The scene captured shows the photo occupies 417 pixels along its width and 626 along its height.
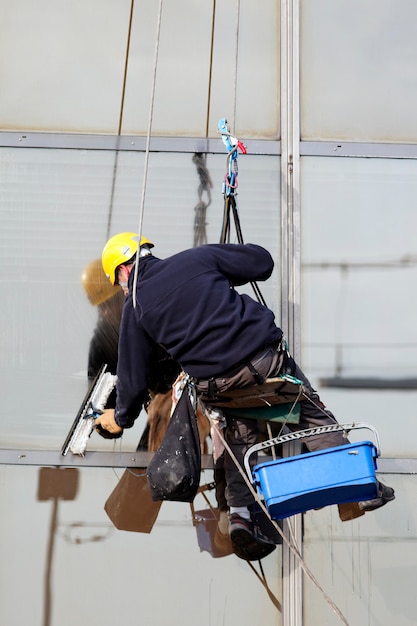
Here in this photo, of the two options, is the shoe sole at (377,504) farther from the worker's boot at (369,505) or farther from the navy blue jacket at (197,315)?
the navy blue jacket at (197,315)

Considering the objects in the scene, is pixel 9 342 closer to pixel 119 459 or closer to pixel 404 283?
pixel 119 459

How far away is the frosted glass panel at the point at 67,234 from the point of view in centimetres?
430

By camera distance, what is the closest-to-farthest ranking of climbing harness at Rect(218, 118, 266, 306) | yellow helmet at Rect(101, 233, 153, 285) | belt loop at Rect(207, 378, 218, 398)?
belt loop at Rect(207, 378, 218, 398), yellow helmet at Rect(101, 233, 153, 285), climbing harness at Rect(218, 118, 266, 306)

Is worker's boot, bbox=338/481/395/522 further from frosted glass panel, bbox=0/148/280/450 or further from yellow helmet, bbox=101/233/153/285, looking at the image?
yellow helmet, bbox=101/233/153/285

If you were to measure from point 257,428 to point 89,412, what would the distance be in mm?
842

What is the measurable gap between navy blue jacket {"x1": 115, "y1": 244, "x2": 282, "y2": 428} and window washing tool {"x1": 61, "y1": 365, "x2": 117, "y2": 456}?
1.36ft

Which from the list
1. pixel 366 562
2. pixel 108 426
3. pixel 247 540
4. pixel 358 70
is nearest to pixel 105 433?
pixel 108 426

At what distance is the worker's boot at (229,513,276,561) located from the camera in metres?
3.78

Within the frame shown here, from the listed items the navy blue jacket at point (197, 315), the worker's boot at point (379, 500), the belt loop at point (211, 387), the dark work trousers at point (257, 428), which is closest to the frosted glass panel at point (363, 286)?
the dark work trousers at point (257, 428)

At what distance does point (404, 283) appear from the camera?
4363mm

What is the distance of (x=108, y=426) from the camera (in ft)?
13.6

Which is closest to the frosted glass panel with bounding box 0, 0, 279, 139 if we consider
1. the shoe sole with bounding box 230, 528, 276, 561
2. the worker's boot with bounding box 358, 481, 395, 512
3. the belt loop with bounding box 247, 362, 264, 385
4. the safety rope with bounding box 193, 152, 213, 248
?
the safety rope with bounding box 193, 152, 213, 248

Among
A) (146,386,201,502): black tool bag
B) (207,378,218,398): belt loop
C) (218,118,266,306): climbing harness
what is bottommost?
(146,386,201,502): black tool bag

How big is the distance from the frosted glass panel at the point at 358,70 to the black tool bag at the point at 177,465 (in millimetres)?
1771
